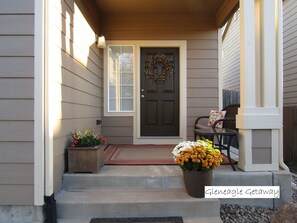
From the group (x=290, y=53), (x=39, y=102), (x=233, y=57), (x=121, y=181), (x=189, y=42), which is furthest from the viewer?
(x=233, y=57)

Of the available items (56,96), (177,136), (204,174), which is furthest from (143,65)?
(204,174)

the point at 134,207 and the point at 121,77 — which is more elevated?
the point at 121,77

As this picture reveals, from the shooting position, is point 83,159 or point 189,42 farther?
point 189,42

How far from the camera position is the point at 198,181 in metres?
2.29

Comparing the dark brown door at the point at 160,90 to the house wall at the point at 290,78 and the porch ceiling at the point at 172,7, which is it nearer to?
the porch ceiling at the point at 172,7

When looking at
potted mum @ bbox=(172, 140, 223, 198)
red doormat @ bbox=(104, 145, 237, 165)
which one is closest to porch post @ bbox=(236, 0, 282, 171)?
red doormat @ bbox=(104, 145, 237, 165)

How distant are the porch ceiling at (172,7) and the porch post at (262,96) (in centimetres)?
107

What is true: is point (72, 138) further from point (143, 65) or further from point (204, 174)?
point (143, 65)

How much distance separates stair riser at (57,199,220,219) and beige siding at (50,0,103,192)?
37 cm

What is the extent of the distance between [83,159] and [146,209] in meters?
0.87

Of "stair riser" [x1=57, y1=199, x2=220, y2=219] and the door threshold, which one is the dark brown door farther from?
"stair riser" [x1=57, y1=199, x2=220, y2=219]

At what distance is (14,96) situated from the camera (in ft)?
6.95

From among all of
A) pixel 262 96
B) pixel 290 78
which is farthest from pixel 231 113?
pixel 290 78

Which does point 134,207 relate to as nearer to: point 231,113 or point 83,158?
point 83,158
